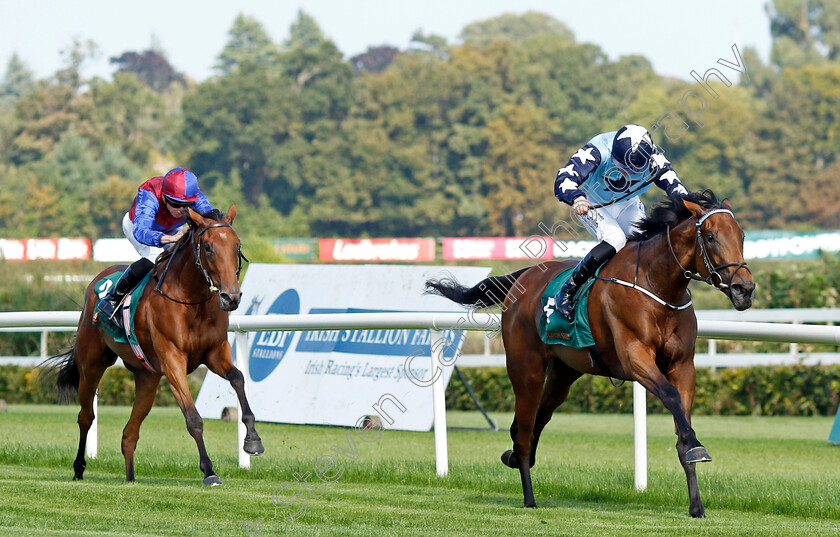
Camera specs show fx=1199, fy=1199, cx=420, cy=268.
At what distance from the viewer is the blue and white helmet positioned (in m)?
5.60

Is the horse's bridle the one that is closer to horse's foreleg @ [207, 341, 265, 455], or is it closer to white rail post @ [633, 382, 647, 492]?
white rail post @ [633, 382, 647, 492]

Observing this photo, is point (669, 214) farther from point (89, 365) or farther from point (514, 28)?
point (514, 28)

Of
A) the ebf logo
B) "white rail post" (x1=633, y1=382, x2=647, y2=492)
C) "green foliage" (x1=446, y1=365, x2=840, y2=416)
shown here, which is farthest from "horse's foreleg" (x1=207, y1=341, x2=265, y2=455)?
"green foliage" (x1=446, y1=365, x2=840, y2=416)

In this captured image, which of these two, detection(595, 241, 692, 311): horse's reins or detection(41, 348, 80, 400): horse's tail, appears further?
detection(41, 348, 80, 400): horse's tail

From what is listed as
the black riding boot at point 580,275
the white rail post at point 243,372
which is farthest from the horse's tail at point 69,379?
the black riding boot at point 580,275

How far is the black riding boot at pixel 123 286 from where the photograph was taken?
6496mm

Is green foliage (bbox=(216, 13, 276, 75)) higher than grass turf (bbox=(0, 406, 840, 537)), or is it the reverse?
green foliage (bbox=(216, 13, 276, 75))

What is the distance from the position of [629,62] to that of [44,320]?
212 ft

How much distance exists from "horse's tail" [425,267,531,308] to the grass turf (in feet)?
3.05

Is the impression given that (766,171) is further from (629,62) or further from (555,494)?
(555,494)

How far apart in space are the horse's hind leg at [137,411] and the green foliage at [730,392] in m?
5.33

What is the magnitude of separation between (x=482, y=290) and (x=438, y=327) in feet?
1.02

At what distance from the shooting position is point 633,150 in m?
5.60

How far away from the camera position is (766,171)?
5762cm
